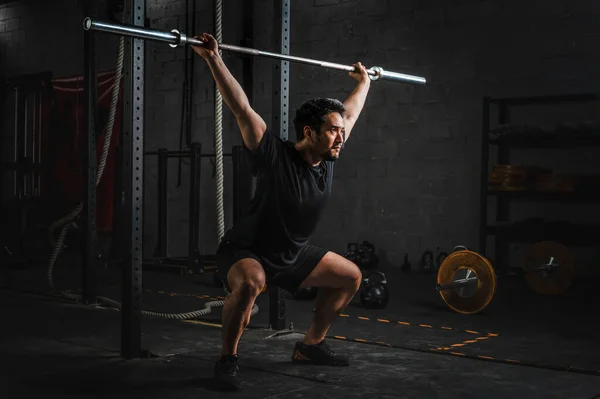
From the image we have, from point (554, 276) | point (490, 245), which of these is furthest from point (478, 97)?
point (554, 276)

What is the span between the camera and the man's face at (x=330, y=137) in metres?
3.06

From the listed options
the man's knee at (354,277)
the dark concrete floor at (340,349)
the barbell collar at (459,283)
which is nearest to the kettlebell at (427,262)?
the dark concrete floor at (340,349)

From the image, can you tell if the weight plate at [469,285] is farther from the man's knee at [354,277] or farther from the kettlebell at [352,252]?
the kettlebell at [352,252]

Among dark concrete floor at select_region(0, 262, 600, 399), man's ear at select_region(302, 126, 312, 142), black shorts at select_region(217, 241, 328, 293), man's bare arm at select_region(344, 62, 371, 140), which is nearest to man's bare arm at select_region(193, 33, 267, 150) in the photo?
man's ear at select_region(302, 126, 312, 142)

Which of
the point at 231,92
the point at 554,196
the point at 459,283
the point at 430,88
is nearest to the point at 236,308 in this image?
the point at 231,92

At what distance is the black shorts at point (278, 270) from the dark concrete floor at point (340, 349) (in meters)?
0.37

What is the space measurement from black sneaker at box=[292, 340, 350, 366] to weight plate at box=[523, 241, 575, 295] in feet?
8.30

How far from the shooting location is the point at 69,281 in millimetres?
6234

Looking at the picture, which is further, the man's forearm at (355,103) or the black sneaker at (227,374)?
the man's forearm at (355,103)

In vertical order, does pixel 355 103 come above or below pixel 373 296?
above

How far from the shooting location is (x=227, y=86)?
2.80 metres

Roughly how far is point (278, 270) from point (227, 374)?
440 millimetres

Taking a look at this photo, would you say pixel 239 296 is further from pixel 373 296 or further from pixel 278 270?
pixel 373 296

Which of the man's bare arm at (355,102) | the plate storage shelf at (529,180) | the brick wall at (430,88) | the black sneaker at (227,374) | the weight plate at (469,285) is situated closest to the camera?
the black sneaker at (227,374)
